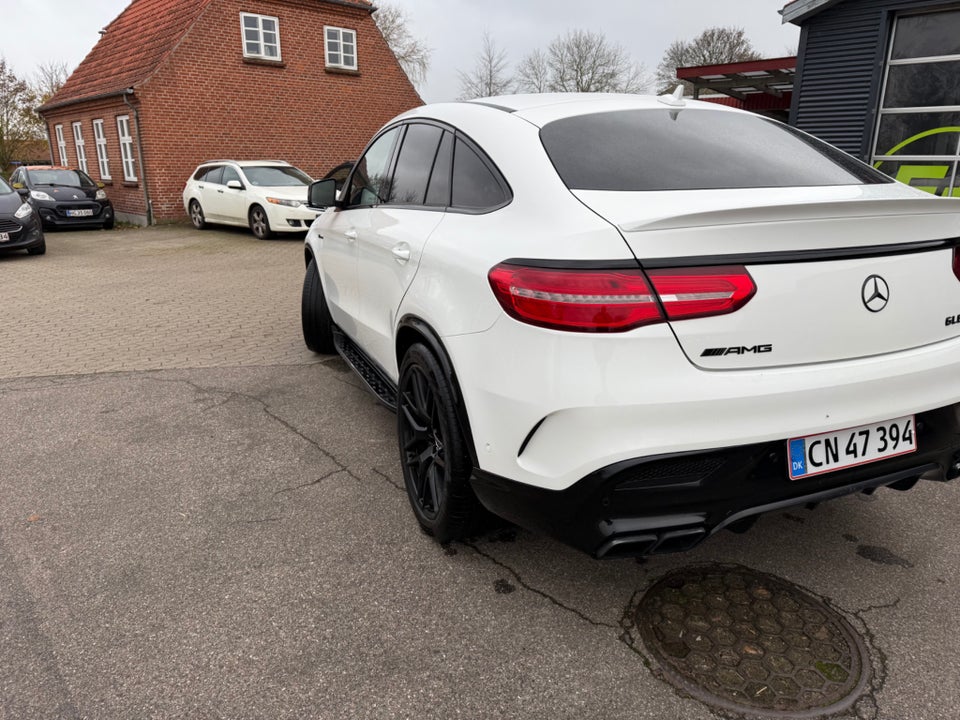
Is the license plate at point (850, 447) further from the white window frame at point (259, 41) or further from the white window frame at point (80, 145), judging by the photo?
the white window frame at point (80, 145)

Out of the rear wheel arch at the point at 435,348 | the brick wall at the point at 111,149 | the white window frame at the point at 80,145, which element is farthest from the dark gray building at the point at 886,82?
the white window frame at the point at 80,145

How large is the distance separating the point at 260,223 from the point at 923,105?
1137cm

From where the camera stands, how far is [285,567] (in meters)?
2.73

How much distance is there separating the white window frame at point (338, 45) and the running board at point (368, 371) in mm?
17015

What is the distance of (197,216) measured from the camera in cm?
1656

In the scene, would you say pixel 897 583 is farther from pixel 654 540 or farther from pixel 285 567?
pixel 285 567

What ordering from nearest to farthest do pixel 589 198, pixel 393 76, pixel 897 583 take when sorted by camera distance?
1. pixel 589 198
2. pixel 897 583
3. pixel 393 76

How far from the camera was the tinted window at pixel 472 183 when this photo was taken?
257 centimetres

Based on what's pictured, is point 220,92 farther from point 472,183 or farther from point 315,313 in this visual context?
point 472,183

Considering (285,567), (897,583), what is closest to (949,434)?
(897,583)

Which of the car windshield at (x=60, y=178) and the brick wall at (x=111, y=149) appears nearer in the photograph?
the car windshield at (x=60, y=178)

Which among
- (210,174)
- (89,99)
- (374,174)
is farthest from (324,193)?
(89,99)

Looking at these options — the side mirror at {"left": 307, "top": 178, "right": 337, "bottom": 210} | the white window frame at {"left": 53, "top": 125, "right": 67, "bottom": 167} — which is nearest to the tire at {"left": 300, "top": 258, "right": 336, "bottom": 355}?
the side mirror at {"left": 307, "top": 178, "right": 337, "bottom": 210}

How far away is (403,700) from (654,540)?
0.86 metres
